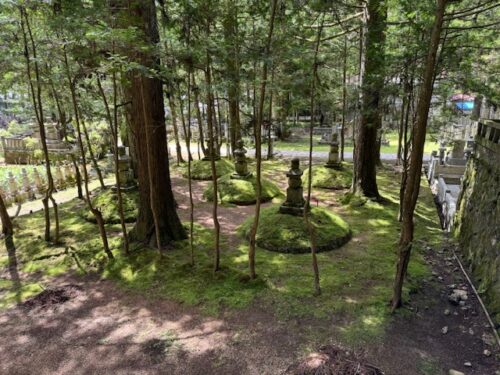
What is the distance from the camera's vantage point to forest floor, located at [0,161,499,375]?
3990 mm

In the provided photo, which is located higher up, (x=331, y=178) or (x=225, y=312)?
(x=331, y=178)

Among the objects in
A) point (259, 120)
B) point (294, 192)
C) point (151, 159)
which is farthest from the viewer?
point (294, 192)

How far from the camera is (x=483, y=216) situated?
6.07m

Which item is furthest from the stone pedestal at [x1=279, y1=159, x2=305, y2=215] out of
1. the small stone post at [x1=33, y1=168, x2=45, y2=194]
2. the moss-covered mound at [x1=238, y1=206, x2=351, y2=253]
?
the small stone post at [x1=33, y1=168, x2=45, y2=194]

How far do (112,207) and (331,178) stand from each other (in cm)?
691

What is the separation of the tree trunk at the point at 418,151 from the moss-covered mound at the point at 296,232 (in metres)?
2.25

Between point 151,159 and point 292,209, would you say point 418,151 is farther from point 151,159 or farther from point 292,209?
point 151,159

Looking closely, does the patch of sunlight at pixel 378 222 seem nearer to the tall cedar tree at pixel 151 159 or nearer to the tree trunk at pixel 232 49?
the tall cedar tree at pixel 151 159

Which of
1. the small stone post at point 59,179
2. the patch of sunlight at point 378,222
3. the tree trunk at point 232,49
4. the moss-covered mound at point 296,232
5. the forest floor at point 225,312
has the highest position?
the tree trunk at point 232,49

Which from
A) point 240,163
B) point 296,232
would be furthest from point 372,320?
point 240,163

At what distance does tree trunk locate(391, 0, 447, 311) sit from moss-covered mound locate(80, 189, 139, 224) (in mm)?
6134

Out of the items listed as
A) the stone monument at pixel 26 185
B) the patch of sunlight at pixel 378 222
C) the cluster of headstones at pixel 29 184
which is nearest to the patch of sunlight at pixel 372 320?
the patch of sunlight at pixel 378 222

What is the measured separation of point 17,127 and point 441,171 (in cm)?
1864

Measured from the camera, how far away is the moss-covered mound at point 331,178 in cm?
1167
